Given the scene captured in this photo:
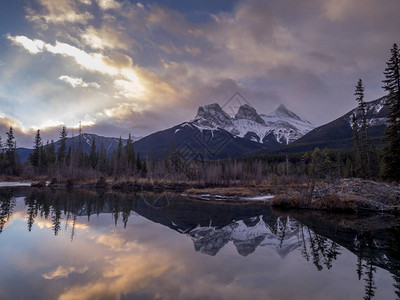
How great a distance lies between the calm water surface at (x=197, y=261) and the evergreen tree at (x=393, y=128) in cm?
1458

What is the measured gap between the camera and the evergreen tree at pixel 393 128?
2472cm

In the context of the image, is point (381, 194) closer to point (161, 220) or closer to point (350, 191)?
point (350, 191)

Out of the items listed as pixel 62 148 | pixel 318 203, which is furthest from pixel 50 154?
pixel 318 203

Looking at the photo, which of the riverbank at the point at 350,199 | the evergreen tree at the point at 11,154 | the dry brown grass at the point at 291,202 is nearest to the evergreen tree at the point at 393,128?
the riverbank at the point at 350,199

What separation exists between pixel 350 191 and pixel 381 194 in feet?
7.52

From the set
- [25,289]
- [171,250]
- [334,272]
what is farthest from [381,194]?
[25,289]

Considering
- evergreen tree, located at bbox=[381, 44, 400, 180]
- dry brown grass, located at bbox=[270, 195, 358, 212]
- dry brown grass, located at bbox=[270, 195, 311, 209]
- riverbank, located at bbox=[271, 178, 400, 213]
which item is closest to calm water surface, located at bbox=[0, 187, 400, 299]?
dry brown grass, located at bbox=[270, 195, 358, 212]

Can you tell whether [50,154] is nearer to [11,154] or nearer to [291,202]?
[11,154]

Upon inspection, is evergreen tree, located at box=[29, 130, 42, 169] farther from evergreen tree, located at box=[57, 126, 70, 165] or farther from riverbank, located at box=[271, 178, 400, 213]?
riverbank, located at box=[271, 178, 400, 213]

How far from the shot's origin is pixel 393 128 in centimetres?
2520

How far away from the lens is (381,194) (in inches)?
840

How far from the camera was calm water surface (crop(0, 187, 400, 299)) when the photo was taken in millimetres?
5746

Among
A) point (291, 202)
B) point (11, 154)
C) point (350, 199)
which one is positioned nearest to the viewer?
point (350, 199)

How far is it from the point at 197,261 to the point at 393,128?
88.2 feet
